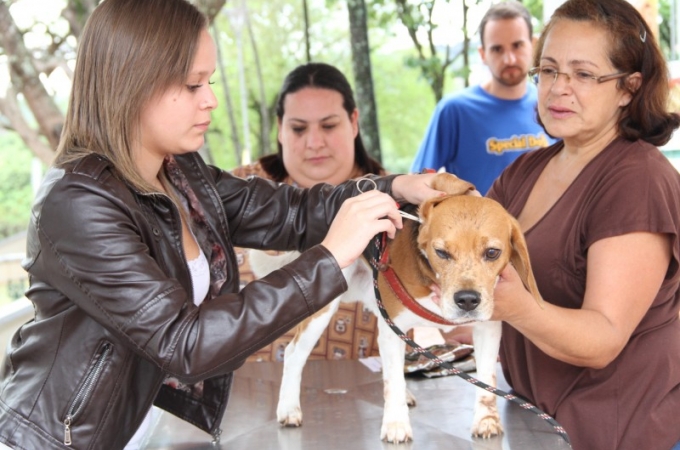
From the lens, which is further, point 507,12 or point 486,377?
point 507,12

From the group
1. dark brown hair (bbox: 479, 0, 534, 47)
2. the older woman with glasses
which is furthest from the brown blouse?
dark brown hair (bbox: 479, 0, 534, 47)

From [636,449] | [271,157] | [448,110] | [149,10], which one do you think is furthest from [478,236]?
[448,110]

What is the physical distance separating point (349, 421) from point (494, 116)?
8.70 feet

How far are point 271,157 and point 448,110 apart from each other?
1340mm

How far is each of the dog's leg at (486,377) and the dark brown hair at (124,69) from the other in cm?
86

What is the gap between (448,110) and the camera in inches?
171

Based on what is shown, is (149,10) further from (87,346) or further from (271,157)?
(271,157)

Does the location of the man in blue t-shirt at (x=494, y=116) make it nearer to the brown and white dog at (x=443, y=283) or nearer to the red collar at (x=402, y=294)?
the brown and white dog at (x=443, y=283)

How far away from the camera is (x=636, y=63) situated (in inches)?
77.4

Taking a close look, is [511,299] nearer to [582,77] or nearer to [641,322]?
[641,322]

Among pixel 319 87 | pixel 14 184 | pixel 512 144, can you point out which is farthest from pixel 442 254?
pixel 14 184

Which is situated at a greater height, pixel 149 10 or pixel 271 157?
pixel 149 10

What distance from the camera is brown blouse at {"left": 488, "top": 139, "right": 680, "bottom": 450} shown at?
1.81 meters

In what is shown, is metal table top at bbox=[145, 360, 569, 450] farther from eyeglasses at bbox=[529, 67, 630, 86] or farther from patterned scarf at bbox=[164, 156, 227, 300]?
eyeglasses at bbox=[529, 67, 630, 86]
